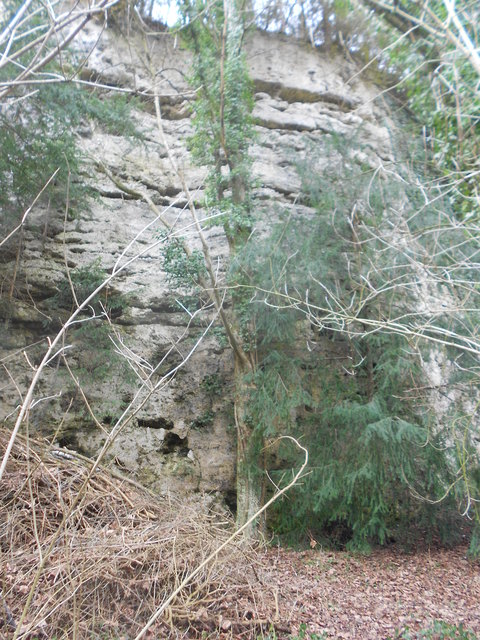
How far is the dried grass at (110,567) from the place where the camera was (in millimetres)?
3693

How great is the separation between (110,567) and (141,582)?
9.9 inches

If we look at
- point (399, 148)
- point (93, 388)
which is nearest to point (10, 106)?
point (93, 388)

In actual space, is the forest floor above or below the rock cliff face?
below

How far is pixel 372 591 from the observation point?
543 cm

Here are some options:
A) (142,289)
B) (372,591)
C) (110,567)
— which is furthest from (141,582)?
(142,289)

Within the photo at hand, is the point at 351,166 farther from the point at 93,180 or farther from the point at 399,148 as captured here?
the point at 93,180

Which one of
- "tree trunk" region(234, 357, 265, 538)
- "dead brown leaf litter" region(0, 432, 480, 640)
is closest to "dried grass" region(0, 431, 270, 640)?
"dead brown leaf litter" region(0, 432, 480, 640)

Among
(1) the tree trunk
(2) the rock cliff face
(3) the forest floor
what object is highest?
(2) the rock cliff face

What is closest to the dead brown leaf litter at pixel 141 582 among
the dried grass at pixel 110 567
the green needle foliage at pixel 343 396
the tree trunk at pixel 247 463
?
the dried grass at pixel 110 567

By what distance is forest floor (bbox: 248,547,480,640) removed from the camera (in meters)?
4.43

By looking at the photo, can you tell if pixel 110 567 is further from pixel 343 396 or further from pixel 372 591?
pixel 343 396

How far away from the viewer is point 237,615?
159 inches

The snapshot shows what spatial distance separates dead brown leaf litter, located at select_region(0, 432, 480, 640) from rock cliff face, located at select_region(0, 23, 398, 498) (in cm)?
238

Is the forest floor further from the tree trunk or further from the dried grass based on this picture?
the tree trunk
